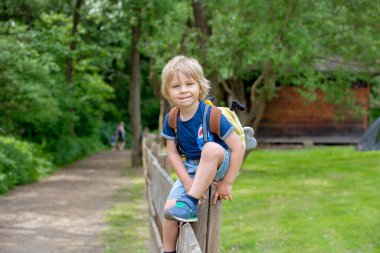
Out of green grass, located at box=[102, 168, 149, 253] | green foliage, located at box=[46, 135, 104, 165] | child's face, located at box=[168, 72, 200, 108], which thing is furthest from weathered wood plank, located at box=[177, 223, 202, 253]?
green foliage, located at box=[46, 135, 104, 165]

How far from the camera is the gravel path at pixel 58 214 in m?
11.1

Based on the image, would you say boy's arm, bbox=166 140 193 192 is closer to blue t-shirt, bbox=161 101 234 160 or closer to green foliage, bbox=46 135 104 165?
blue t-shirt, bbox=161 101 234 160

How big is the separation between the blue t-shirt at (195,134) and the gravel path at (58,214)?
6265 millimetres

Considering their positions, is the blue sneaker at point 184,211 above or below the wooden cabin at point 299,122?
above

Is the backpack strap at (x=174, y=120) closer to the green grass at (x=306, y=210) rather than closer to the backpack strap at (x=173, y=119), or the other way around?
the backpack strap at (x=173, y=119)

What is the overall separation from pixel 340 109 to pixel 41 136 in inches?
454

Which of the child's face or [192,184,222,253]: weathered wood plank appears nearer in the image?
[192,184,222,253]: weathered wood plank

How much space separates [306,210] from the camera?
1285 cm

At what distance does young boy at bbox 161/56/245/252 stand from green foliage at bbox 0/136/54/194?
495 inches

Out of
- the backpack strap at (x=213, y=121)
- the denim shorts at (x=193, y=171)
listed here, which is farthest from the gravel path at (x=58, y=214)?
the backpack strap at (x=213, y=121)

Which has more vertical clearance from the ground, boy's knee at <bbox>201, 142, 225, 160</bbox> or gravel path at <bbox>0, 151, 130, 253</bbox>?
boy's knee at <bbox>201, 142, 225, 160</bbox>

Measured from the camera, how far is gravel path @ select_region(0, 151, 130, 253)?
11.1 m

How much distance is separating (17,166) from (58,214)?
5.67m


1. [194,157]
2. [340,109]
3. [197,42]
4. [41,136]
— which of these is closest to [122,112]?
[41,136]
